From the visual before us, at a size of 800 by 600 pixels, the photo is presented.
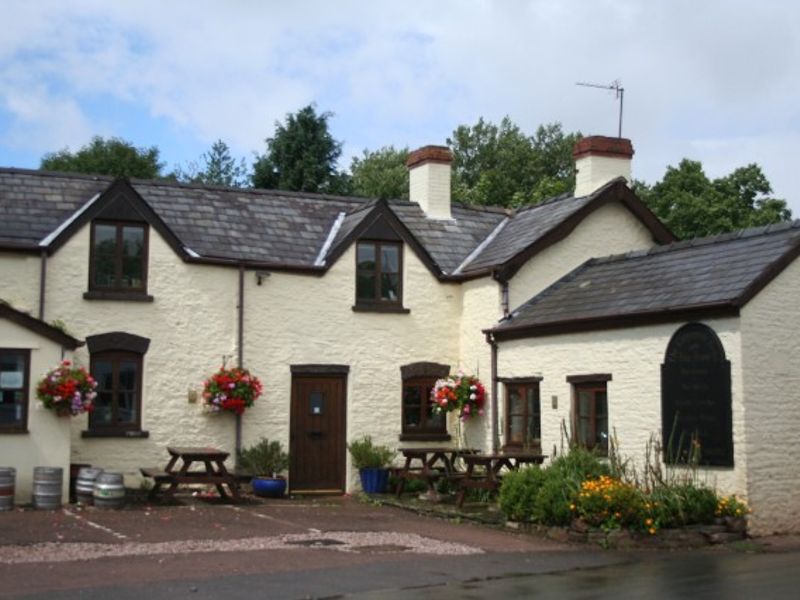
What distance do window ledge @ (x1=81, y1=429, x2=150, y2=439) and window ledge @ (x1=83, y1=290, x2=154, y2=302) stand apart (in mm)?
2435

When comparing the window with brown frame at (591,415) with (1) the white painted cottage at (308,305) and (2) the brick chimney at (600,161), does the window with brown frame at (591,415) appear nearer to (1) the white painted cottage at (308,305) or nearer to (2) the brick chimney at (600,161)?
(1) the white painted cottage at (308,305)

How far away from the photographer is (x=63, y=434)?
18.7 meters

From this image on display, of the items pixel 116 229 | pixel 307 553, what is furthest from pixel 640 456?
pixel 116 229

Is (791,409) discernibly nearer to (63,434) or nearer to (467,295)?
(467,295)

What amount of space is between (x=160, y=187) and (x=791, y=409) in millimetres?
13143

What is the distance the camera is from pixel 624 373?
60.6ft

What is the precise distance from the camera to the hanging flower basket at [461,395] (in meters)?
22.0

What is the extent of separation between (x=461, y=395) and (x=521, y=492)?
5556 mm

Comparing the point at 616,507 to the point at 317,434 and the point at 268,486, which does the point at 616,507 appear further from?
the point at 317,434

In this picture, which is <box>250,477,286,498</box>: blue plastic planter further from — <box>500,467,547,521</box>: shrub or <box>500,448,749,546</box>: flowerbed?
<box>500,448,749,546</box>: flowerbed

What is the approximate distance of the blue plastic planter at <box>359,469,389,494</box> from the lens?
2188 centimetres

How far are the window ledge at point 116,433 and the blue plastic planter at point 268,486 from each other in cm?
222

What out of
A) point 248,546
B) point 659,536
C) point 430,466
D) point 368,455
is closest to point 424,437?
point 368,455

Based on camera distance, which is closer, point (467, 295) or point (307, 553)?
point (307, 553)
